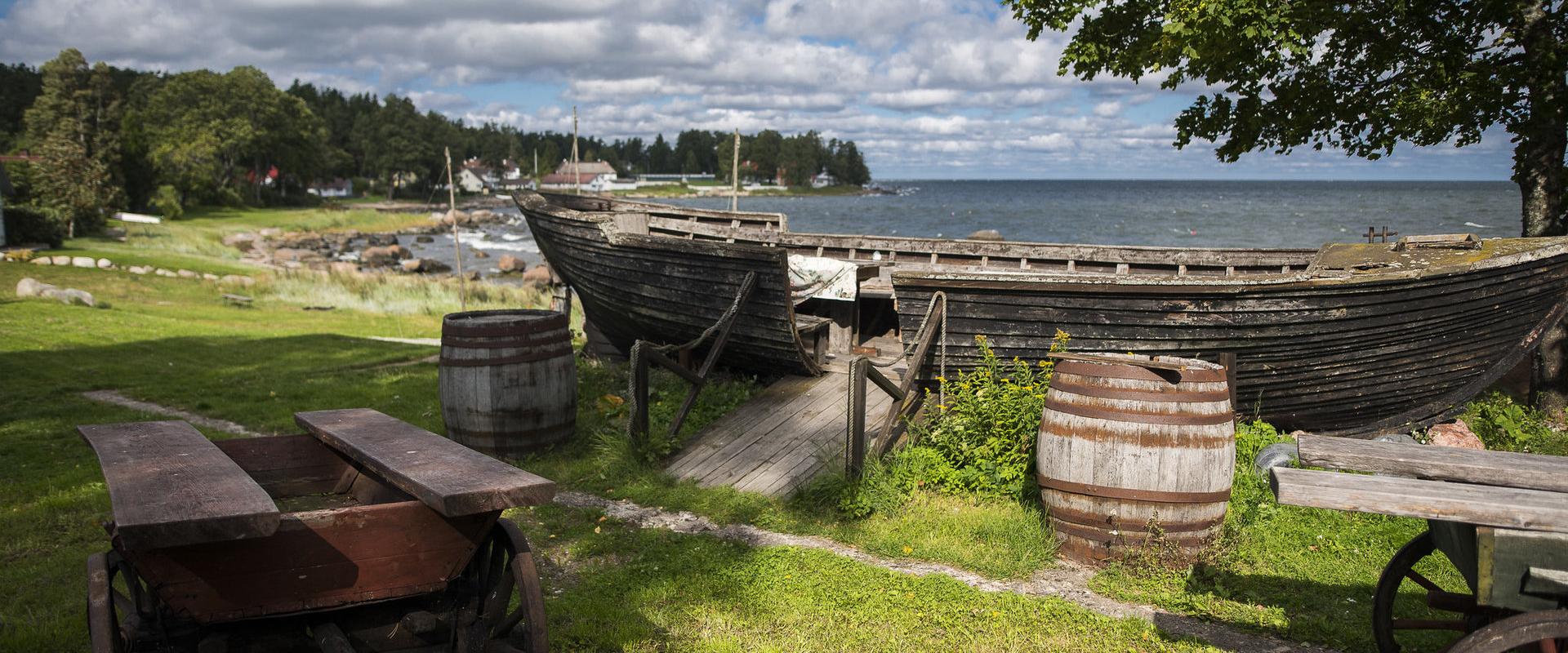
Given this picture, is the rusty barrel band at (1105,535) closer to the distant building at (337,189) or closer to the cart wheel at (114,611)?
the cart wheel at (114,611)

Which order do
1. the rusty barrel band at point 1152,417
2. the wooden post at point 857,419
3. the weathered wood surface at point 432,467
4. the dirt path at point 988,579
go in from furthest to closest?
1. the wooden post at point 857,419
2. the rusty barrel band at point 1152,417
3. the dirt path at point 988,579
4. the weathered wood surface at point 432,467

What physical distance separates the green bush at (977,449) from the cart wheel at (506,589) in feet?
10.6

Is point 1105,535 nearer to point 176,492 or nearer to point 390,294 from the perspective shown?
point 176,492

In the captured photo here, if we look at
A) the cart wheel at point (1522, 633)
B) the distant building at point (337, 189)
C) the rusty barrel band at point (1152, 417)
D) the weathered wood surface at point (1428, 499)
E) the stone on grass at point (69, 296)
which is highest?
the distant building at point (337, 189)

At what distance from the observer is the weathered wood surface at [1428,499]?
124 inches

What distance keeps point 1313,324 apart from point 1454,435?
2542mm

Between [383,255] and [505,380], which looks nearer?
[505,380]

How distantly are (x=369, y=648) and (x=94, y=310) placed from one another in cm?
1872

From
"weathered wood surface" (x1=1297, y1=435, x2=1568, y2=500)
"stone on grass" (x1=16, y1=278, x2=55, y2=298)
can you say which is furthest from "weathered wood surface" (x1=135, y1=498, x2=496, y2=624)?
"stone on grass" (x1=16, y1=278, x2=55, y2=298)

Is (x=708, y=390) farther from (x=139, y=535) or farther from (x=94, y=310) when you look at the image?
(x=94, y=310)

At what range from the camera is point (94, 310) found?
18.8 metres

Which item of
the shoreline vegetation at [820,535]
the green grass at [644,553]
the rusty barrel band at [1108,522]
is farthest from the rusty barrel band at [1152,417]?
the green grass at [644,553]

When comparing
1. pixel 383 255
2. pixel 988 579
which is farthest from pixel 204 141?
pixel 988 579

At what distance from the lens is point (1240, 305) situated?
7535 mm
